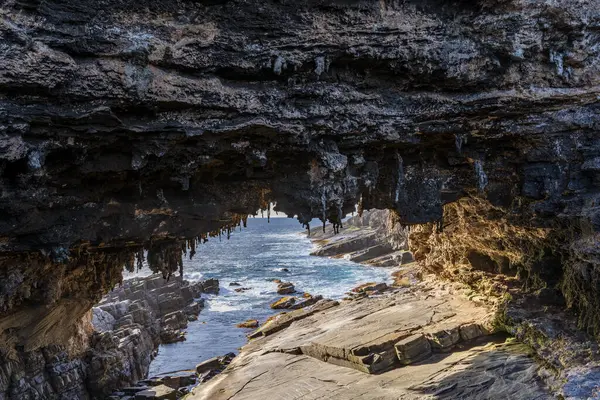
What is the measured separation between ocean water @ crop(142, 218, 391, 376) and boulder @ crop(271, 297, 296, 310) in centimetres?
69

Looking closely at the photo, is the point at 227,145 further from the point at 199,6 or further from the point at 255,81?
the point at 199,6

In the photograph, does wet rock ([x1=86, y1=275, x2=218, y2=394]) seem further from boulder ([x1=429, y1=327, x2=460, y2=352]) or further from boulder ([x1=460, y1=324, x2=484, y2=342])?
boulder ([x1=460, y1=324, x2=484, y2=342])

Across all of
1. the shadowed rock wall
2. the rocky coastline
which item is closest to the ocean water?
the rocky coastline

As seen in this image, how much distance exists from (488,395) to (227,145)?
407 inches

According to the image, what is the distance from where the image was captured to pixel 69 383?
Answer: 19391mm

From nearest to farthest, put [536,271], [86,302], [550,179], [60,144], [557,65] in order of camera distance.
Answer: [60,144] → [557,65] → [550,179] → [536,271] → [86,302]

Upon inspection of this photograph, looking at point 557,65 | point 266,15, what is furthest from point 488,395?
point 266,15

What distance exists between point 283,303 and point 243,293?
9.24 m

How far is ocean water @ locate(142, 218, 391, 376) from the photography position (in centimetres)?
2713

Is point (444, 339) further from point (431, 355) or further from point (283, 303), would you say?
point (283, 303)

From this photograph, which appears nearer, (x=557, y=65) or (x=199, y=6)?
(x=199, y=6)

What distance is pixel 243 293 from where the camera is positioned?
45.2 metres

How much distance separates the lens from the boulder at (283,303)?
36.6 m

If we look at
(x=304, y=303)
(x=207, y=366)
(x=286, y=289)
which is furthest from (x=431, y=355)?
(x=286, y=289)
